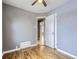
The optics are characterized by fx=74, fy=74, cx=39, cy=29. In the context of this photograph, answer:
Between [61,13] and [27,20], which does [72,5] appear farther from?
[27,20]

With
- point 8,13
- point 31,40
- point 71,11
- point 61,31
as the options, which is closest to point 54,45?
point 61,31

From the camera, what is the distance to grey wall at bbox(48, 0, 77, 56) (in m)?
3.04

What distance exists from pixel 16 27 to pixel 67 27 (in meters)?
2.69

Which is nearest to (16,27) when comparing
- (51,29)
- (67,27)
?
(51,29)

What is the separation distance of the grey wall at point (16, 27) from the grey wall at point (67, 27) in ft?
6.29

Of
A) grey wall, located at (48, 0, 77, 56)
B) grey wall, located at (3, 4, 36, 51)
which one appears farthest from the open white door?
grey wall, located at (3, 4, 36, 51)

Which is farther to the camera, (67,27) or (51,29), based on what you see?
(51,29)

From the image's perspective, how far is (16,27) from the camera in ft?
13.6

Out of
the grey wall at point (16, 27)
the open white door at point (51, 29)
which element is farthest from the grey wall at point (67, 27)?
the grey wall at point (16, 27)

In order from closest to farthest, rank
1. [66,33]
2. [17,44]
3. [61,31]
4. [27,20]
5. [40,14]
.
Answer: [66,33] → [61,31] → [17,44] → [27,20] → [40,14]

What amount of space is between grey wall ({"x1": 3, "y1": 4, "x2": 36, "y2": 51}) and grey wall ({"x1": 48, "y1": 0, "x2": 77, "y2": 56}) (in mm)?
1916

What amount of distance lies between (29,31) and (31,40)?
0.65 m

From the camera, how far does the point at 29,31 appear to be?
16.5 ft

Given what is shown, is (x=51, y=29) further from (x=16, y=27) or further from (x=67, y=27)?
(x=16, y=27)
